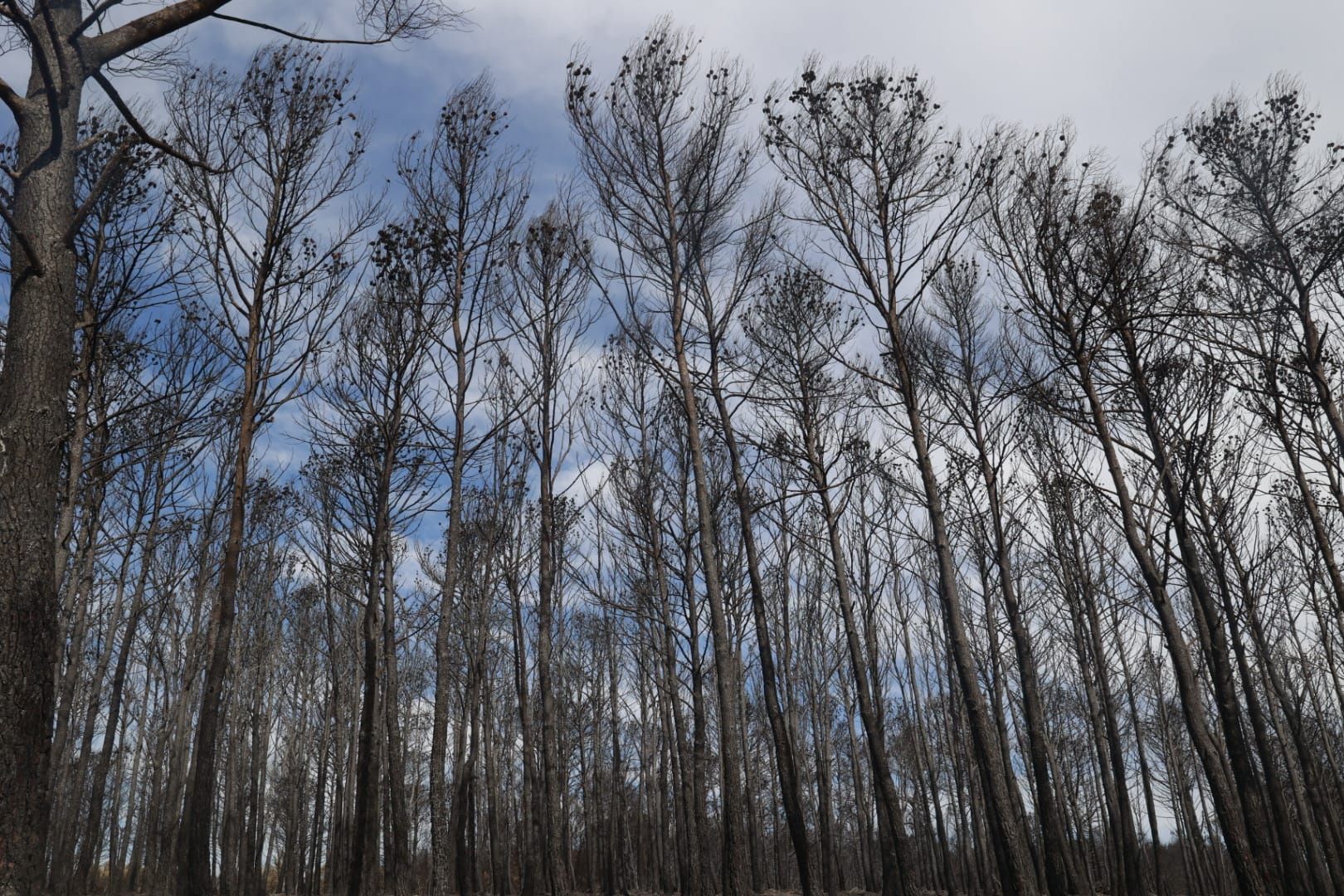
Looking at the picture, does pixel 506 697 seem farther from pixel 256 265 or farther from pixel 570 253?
pixel 256 265

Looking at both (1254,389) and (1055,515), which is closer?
(1254,389)

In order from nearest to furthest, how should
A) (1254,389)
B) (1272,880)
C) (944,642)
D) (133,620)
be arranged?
(1272,880) → (1254,389) → (133,620) → (944,642)

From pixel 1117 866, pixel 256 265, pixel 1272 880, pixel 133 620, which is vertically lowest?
pixel 1117 866

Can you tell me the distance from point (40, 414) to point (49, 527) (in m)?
0.41

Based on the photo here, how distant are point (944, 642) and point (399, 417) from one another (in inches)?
602

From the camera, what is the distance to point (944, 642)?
19812 mm

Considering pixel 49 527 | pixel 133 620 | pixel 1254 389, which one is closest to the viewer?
pixel 49 527

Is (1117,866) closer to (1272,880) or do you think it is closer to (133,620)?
(1272,880)

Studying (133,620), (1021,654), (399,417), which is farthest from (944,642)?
(133,620)

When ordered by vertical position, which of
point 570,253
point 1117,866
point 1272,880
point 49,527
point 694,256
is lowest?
point 1117,866

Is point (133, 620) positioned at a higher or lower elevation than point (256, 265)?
lower

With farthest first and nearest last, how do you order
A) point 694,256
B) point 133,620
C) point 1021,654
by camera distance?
point 133,620, point 1021,654, point 694,256

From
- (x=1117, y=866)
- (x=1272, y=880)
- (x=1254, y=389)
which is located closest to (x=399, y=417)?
(x=1254, y=389)

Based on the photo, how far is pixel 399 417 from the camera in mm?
9633
